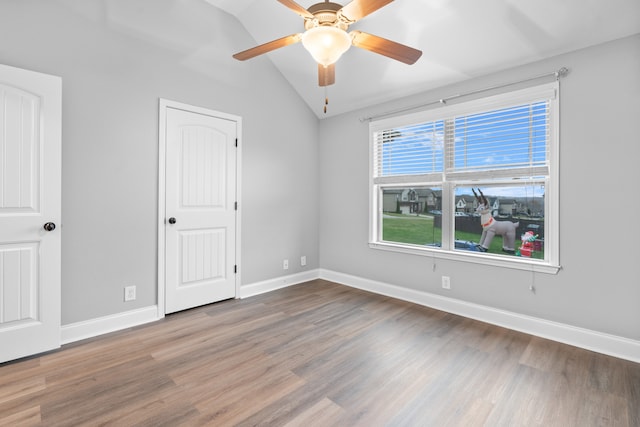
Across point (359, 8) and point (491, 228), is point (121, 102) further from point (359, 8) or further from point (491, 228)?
point (491, 228)

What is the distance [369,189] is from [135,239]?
2712 mm

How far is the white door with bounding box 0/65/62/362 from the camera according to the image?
2230 mm

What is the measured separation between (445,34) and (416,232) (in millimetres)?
2070

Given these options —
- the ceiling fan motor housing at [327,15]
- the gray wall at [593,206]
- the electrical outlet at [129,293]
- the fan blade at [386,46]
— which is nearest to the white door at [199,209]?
the electrical outlet at [129,293]

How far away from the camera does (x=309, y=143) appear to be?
4.57 meters

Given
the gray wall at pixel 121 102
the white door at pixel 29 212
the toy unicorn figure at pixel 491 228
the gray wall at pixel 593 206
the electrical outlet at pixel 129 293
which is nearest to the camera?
the white door at pixel 29 212

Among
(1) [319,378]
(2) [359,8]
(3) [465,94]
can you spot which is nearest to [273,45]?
(2) [359,8]

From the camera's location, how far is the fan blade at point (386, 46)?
6.59ft

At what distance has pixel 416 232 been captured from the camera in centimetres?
375

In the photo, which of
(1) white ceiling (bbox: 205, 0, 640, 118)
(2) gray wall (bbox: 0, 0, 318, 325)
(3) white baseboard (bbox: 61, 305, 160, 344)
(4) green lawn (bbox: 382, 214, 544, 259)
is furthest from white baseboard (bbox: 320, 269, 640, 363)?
(3) white baseboard (bbox: 61, 305, 160, 344)

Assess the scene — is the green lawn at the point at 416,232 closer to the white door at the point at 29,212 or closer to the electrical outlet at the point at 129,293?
the electrical outlet at the point at 129,293

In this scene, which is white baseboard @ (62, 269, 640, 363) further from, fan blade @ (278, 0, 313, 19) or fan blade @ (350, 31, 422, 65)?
fan blade @ (278, 0, 313, 19)

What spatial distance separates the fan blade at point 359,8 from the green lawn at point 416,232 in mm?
2381

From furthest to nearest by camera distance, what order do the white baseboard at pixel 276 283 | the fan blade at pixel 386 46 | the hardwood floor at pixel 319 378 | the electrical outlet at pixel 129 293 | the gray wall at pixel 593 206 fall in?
the white baseboard at pixel 276 283
the electrical outlet at pixel 129 293
the gray wall at pixel 593 206
the fan blade at pixel 386 46
the hardwood floor at pixel 319 378
